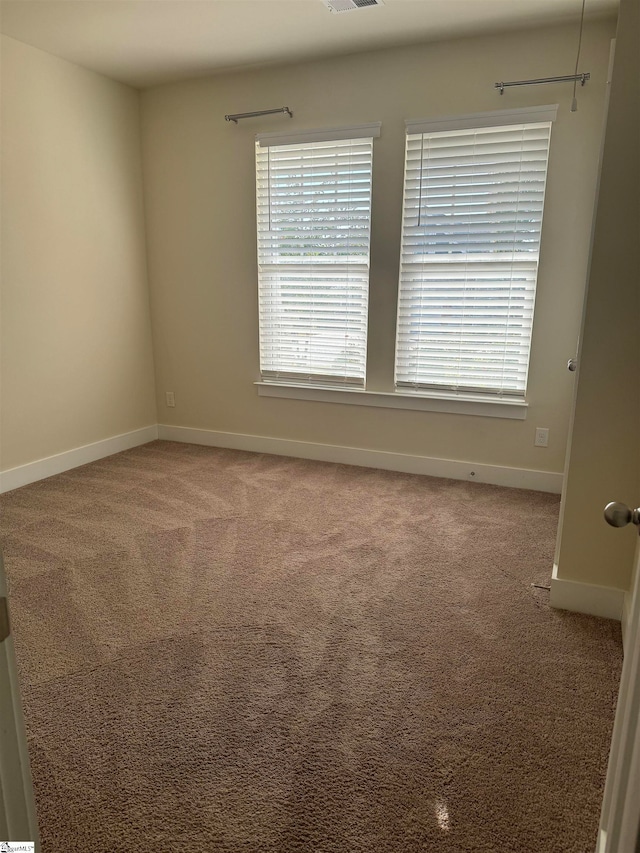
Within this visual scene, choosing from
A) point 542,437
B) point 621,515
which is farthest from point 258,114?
point 621,515

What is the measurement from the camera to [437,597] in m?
2.36

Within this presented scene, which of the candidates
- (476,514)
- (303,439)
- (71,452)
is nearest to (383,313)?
(303,439)

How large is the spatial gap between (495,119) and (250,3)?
1.52 meters

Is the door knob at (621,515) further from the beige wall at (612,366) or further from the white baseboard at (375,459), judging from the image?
the white baseboard at (375,459)

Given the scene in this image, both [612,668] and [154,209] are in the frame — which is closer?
[612,668]

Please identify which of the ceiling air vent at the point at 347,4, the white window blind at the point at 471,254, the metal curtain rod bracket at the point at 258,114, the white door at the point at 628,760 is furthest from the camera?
the metal curtain rod bracket at the point at 258,114

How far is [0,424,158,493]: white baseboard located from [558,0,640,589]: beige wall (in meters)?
3.29

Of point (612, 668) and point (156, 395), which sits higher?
point (156, 395)

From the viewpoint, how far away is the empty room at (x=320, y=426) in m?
1.49

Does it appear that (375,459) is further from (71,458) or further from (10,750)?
(10,750)

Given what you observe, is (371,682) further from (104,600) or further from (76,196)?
(76,196)

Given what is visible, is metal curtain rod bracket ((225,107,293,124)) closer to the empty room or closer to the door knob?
the empty room

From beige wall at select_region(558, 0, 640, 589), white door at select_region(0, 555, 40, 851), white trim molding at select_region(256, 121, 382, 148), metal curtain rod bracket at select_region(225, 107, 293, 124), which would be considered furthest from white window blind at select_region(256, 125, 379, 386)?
white door at select_region(0, 555, 40, 851)

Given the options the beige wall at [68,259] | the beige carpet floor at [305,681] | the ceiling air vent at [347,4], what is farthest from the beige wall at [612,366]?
the beige wall at [68,259]
